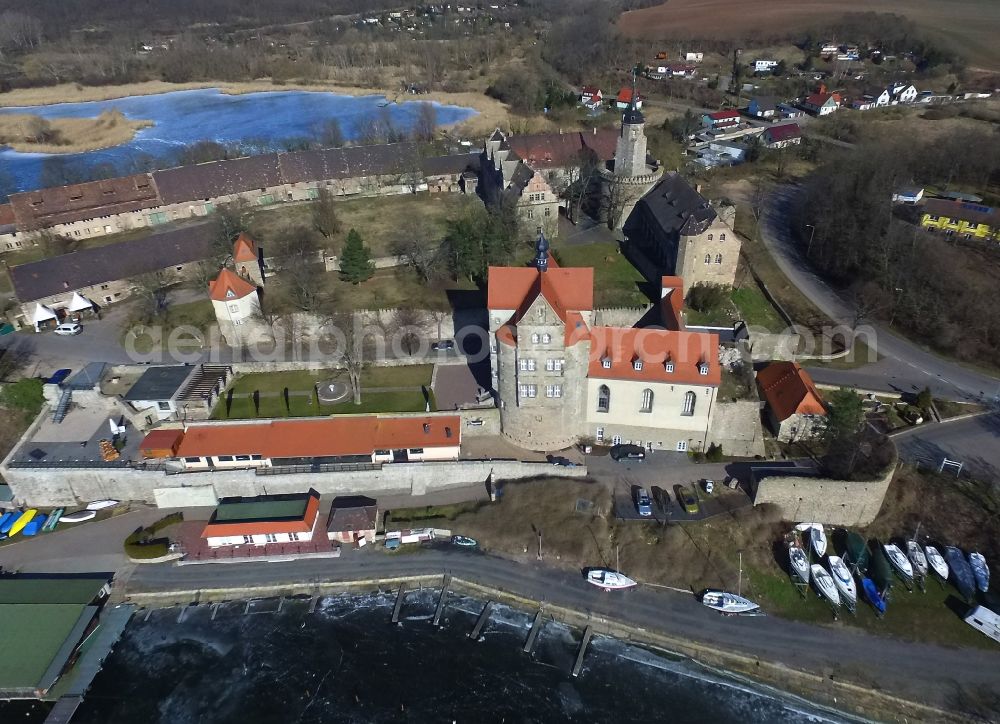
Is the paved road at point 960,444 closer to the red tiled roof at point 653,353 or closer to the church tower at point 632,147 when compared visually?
the red tiled roof at point 653,353

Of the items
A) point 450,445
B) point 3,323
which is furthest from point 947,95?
point 3,323

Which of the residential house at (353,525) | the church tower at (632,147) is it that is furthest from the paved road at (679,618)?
the church tower at (632,147)

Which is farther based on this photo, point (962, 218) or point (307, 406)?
point (962, 218)

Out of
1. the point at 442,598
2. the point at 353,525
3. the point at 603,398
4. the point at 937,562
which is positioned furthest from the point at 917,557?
the point at 353,525

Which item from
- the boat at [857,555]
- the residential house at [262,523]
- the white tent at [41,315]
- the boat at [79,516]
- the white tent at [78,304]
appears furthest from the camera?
the white tent at [78,304]

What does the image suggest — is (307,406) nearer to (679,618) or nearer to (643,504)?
(643,504)
